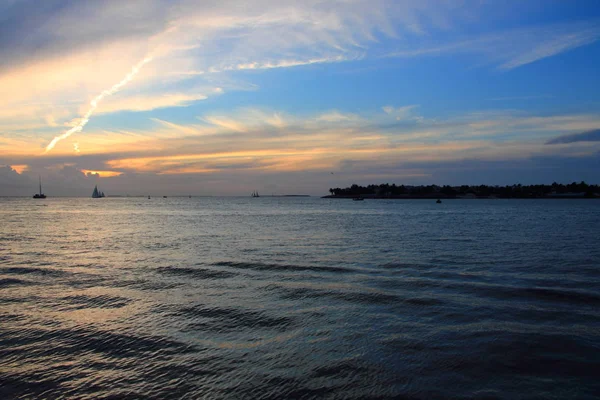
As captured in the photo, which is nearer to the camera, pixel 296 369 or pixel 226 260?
pixel 296 369

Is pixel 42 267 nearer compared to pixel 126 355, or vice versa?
pixel 126 355

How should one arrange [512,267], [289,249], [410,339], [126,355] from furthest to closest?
1. [289,249]
2. [512,267]
3. [410,339]
4. [126,355]

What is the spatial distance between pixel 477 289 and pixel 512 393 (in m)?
10.4

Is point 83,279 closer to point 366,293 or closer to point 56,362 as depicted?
point 56,362

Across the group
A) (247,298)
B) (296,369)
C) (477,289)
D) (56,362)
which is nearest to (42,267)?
(247,298)

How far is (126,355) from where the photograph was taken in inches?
434

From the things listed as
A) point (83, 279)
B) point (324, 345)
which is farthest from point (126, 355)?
point (83, 279)

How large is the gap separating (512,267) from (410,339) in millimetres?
15631

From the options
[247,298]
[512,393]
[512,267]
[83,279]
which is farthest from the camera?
[512,267]

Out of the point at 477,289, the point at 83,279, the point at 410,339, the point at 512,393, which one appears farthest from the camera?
the point at 83,279

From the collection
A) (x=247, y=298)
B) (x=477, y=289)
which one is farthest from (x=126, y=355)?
(x=477, y=289)

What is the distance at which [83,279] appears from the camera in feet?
70.9

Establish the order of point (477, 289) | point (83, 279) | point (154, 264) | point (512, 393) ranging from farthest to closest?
1. point (154, 264)
2. point (83, 279)
3. point (477, 289)
4. point (512, 393)

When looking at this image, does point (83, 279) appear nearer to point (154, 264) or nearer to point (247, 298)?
point (154, 264)
